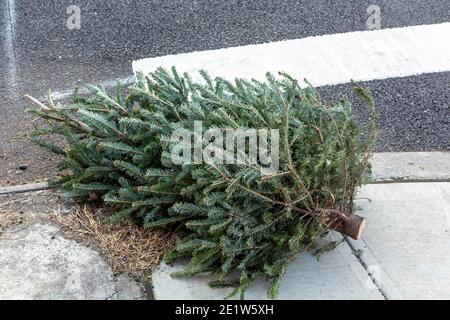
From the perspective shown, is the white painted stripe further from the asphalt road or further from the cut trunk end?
the cut trunk end

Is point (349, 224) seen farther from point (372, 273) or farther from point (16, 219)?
point (16, 219)

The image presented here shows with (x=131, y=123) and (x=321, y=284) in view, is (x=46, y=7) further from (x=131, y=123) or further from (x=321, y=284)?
(x=321, y=284)

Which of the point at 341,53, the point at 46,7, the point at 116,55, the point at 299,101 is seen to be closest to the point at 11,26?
the point at 46,7

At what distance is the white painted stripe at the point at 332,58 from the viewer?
5645 millimetres

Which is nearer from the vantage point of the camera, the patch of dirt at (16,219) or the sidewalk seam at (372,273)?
the sidewalk seam at (372,273)

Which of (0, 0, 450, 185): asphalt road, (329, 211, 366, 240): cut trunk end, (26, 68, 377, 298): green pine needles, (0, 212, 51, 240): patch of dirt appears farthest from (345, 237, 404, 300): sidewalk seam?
(0, 212, 51, 240): patch of dirt

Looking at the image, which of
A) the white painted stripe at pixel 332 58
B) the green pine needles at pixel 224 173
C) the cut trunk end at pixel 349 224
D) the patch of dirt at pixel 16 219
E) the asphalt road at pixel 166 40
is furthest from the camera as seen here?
the white painted stripe at pixel 332 58

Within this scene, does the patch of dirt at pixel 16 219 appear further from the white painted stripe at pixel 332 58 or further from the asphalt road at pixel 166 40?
the white painted stripe at pixel 332 58

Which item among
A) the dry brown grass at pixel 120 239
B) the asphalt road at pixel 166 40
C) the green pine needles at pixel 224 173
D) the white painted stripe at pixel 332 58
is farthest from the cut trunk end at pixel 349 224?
the white painted stripe at pixel 332 58

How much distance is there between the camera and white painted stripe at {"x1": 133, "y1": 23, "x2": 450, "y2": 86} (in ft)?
18.5

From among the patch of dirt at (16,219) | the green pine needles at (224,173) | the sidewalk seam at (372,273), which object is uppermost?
the green pine needles at (224,173)

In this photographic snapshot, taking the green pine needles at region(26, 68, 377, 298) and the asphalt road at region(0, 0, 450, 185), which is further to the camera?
the asphalt road at region(0, 0, 450, 185)

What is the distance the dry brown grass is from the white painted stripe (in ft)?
6.62

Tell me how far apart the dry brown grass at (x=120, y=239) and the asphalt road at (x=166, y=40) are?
2.29 feet
